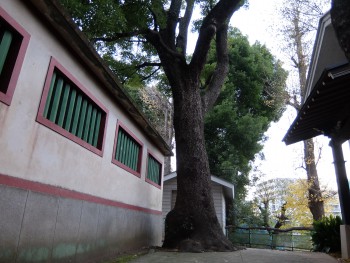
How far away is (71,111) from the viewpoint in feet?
17.9

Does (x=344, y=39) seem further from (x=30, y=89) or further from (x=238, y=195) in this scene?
(x=238, y=195)

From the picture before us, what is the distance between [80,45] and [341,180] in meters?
6.89

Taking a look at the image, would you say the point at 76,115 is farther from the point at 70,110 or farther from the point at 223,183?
the point at 223,183

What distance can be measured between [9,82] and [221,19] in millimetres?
8326

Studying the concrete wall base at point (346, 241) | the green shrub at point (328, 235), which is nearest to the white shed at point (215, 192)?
the green shrub at point (328, 235)

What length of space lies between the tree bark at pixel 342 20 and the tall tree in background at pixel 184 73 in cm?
540

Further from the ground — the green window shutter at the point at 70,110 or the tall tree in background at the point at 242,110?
the tall tree in background at the point at 242,110

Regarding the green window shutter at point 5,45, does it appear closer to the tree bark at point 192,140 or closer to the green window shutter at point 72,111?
the green window shutter at point 72,111

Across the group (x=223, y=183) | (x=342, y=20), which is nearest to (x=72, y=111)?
(x=342, y=20)

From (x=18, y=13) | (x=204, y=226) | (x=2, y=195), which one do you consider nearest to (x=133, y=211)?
(x=204, y=226)

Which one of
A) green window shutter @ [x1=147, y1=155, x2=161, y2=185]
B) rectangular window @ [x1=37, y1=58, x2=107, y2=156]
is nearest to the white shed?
green window shutter @ [x1=147, y1=155, x2=161, y2=185]

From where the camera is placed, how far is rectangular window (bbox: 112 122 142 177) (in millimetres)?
7613

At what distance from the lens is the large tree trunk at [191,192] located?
8031 mm

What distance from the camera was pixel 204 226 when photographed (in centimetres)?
817
